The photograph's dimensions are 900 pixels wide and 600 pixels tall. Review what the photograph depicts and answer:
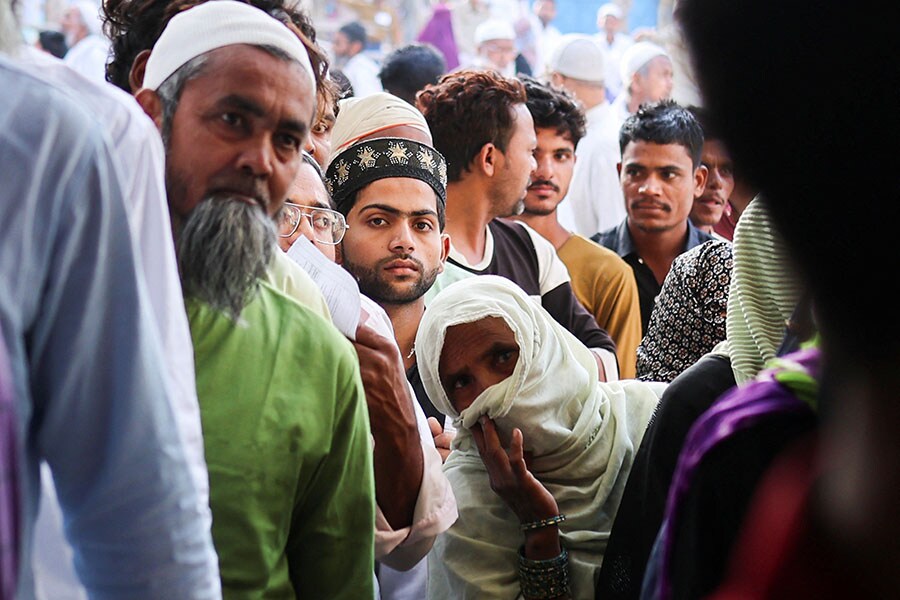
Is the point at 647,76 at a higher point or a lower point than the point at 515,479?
higher

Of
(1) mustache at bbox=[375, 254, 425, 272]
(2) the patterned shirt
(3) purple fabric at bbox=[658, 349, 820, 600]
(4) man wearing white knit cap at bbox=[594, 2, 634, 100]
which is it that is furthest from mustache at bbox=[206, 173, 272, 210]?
(4) man wearing white knit cap at bbox=[594, 2, 634, 100]

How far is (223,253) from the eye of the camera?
1.78 metres

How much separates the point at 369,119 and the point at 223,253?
1.61 meters

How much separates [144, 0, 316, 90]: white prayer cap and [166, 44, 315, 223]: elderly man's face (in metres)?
0.02

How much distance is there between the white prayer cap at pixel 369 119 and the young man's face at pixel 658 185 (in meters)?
1.61

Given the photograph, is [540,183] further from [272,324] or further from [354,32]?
[354,32]

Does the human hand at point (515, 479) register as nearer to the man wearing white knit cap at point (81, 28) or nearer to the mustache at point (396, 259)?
the mustache at point (396, 259)

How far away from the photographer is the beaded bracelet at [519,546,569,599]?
2680 mm

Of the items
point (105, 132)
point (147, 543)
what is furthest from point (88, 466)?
point (105, 132)

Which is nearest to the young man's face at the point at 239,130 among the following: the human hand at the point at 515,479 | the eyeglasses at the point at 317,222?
the eyeglasses at the point at 317,222

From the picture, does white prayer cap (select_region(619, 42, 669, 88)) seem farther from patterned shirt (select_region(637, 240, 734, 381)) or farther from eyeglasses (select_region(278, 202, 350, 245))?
eyeglasses (select_region(278, 202, 350, 245))

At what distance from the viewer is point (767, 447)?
129 centimetres

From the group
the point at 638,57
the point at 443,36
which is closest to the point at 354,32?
the point at 443,36

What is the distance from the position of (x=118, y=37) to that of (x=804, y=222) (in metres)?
1.75
